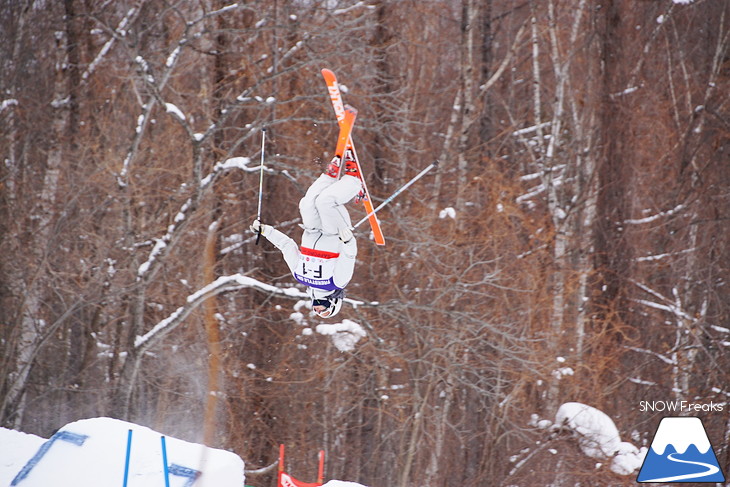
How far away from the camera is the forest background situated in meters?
11.9

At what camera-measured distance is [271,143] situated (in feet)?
40.2

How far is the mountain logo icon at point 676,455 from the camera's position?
1120 cm

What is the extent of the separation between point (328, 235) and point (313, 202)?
0.27 metres

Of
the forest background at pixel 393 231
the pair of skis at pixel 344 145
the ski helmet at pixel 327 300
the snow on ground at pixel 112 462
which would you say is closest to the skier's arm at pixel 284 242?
the ski helmet at pixel 327 300

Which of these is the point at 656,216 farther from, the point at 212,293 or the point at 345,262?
the point at 345,262

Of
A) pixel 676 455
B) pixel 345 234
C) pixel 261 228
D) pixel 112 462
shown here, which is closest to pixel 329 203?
pixel 345 234

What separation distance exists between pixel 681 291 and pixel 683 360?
135 centimetres

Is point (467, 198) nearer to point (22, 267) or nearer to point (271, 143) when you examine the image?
point (271, 143)

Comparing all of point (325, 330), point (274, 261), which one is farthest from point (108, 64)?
point (325, 330)

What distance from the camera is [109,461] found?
7.19 m

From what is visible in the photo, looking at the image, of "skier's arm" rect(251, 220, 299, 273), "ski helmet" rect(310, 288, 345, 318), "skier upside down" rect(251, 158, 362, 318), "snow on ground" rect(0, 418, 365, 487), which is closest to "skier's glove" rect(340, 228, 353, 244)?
"skier upside down" rect(251, 158, 362, 318)

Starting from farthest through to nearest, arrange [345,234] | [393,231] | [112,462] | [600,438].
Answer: [393,231], [600,438], [112,462], [345,234]

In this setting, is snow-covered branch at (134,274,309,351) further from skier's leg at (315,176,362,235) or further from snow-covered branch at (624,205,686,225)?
snow-covered branch at (624,205,686,225)

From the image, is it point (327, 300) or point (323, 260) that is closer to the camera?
point (323, 260)
